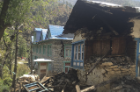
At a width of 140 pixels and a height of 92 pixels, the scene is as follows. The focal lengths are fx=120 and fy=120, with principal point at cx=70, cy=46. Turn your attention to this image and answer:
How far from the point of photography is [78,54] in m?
7.36

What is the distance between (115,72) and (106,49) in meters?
1.18

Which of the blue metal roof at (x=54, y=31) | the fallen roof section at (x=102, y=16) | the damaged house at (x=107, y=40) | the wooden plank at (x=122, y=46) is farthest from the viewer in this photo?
the blue metal roof at (x=54, y=31)

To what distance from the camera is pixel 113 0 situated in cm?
8538

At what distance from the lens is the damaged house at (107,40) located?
467 centimetres

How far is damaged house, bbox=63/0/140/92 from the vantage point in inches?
184

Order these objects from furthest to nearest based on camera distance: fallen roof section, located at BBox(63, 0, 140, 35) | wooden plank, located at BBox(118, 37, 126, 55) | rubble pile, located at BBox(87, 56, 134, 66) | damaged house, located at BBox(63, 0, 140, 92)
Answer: wooden plank, located at BBox(118, 37, 126, 55)
rubble pile, located at BBox(87, 56, 134, 66)
damaged house, located at BBox(63, 0, 140, 92)
fallen roof section, located at BBox(63, 0, 140, 35)

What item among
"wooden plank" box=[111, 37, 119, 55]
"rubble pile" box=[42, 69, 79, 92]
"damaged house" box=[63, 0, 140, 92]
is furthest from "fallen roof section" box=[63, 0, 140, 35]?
Result: "rubble pile" box=[42, 69, 79, 92]

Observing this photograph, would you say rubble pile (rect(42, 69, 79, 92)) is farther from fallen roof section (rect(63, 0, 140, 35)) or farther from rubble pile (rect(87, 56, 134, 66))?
fallen roof section (rect(63, 0, 140, 35))

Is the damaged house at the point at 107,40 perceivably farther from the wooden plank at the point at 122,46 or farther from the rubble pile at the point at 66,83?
the rubble pile at the point at 66,83

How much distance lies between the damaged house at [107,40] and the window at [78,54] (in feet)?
0.59

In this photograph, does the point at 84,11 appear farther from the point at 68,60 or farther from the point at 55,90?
the point at 68,60

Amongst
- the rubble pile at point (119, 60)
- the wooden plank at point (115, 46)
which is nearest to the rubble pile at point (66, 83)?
the rubble pile at point (119, 60)

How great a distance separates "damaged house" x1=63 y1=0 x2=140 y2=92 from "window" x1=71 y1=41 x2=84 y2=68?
179mm

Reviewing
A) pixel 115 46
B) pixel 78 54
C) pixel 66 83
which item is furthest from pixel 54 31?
pixel 115 46
